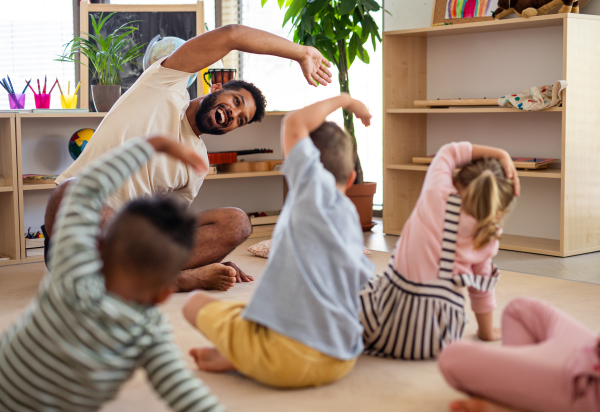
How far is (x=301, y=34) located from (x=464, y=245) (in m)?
1.96

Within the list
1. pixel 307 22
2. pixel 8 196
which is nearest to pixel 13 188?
pixel 8 196

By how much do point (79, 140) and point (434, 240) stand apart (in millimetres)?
2001

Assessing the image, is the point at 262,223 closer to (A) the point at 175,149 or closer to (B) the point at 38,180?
(B) the point at 38,180

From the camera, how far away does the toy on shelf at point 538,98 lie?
98.7 inches

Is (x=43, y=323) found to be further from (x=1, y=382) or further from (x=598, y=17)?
(x=598, y=17)

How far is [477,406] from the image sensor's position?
108cm

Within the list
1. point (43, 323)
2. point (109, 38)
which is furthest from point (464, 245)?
point (109, 38)

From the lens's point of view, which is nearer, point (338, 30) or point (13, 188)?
point (13, 188)

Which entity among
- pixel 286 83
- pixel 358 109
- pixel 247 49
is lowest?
pixel 358 109

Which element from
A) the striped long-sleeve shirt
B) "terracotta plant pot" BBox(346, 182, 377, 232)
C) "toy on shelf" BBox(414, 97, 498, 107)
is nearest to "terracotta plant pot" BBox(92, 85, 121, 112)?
"terracotta plant pot" BBox(346, 182, 377, 232)

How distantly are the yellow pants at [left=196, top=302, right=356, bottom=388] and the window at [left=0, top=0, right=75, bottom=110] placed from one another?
2536 mm

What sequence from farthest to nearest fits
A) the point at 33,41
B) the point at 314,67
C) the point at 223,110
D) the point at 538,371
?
the point at 33,41 → the point at 223,110 → the point at 314,67 → the point at 538,371

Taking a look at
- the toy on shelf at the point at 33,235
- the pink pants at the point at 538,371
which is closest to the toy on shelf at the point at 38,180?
the toy on shelf at the point at 33,235

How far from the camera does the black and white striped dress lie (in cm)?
136
